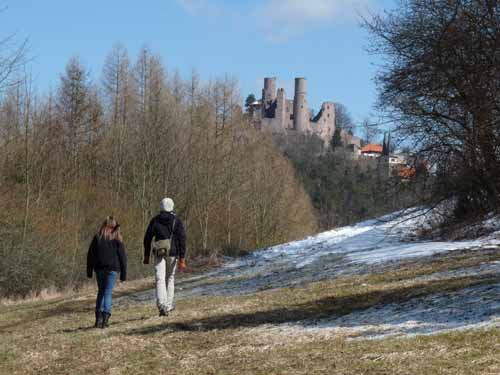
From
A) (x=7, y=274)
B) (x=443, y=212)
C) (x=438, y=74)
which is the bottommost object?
(x=7, y=274)

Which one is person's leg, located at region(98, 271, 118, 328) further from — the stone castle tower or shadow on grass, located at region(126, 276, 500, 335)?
the stone castle tower

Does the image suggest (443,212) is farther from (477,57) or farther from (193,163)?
(193,163)

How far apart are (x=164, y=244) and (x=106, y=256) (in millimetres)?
1054

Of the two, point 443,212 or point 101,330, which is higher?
point 443,212

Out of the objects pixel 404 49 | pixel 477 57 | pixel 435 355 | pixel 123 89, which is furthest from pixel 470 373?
pixel 123 89

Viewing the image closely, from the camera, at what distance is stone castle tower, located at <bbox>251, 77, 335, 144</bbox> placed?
534 ft

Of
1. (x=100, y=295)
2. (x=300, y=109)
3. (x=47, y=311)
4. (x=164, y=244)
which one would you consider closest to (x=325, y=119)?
(x=300, y=109)

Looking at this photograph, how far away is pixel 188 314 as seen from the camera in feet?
49.6

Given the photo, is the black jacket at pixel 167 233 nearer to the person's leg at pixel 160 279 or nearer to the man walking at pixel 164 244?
the man walking at pixel 164 244

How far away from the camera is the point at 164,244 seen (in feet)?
47.1

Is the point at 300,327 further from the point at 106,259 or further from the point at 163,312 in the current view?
the point at 106,259

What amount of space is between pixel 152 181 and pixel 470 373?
112ft

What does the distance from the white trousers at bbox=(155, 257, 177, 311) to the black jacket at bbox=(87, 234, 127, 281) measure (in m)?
0.66

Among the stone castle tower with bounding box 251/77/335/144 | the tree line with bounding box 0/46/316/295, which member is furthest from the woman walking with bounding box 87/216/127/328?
the stone castle tower with bounding box 251/77/335/144
